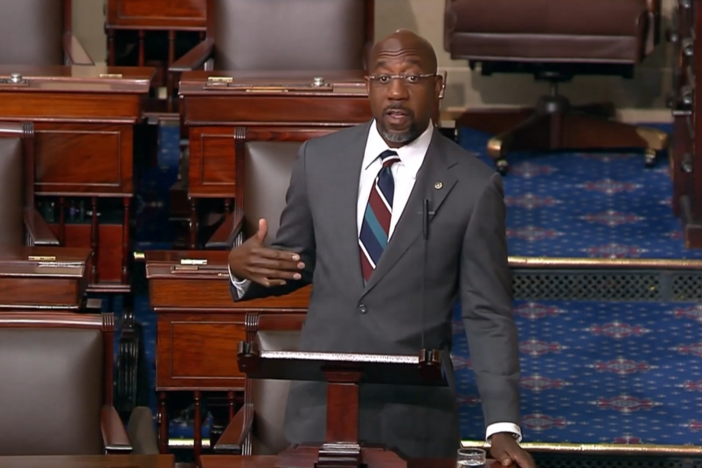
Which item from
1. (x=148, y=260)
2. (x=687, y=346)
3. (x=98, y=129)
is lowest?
(x=687, y=346)

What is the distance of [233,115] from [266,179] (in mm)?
268

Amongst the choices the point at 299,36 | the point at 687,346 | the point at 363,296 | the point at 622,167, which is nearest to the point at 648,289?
the point at 687,346

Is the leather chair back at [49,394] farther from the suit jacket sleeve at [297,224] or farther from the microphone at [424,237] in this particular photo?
the microphone at [424,237]

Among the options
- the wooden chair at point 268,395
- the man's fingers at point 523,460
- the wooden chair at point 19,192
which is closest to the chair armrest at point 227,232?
the wooden chair at point 19,192

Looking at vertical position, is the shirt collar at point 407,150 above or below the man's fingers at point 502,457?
above

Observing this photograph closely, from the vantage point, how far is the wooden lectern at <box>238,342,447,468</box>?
124 centimetres

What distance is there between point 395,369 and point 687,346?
1221mm

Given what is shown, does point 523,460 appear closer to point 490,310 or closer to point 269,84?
point 490,310

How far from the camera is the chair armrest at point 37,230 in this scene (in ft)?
7.11

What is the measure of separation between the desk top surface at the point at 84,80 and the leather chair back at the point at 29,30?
24cm

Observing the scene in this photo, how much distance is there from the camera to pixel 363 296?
1.43 metres

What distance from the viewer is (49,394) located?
5.45 ft

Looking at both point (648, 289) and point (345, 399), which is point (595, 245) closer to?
point (648, 289)

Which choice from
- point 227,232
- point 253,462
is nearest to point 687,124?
point 227,232
